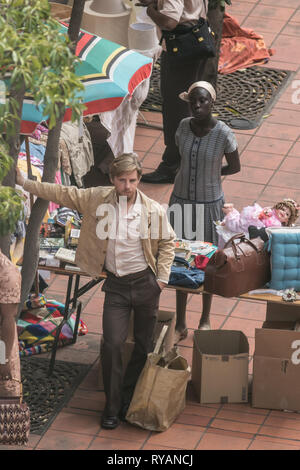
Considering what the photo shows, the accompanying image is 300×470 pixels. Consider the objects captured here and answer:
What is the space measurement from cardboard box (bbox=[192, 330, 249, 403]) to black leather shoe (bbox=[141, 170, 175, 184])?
307 cm

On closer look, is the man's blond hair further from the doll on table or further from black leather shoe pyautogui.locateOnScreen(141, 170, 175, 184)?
black leather shoe pyautogui.locateOnScreen(141, 170, 175, 184)

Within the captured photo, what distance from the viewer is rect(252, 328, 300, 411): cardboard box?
788 cm

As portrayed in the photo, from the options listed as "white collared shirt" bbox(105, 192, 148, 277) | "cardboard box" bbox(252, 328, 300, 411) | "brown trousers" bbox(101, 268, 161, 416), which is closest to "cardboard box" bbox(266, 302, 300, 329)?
"cardboard box" bbox(252, 328, 300, 411)

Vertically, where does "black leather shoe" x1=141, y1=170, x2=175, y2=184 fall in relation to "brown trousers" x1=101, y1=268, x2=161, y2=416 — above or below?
above

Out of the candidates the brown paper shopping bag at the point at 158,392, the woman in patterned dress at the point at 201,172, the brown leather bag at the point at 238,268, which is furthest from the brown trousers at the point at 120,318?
the woman in patterned dress at the point at 201,172

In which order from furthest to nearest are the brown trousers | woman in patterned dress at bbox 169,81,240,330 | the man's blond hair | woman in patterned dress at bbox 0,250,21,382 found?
woman in patterned dress at bbox 169,81,240,330
the brown trousers
the man's blond hair
woman in patterned dress at bbox 0,250,21,382

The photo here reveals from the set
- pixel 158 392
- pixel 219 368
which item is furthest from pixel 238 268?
pixel 158 392

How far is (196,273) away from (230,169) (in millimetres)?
1154

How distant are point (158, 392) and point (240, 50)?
6.38 meters

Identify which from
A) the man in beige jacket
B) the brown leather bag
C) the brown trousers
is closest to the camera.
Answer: the man in beige jacket

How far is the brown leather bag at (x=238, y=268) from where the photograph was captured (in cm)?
785

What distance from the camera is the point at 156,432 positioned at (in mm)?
7836
